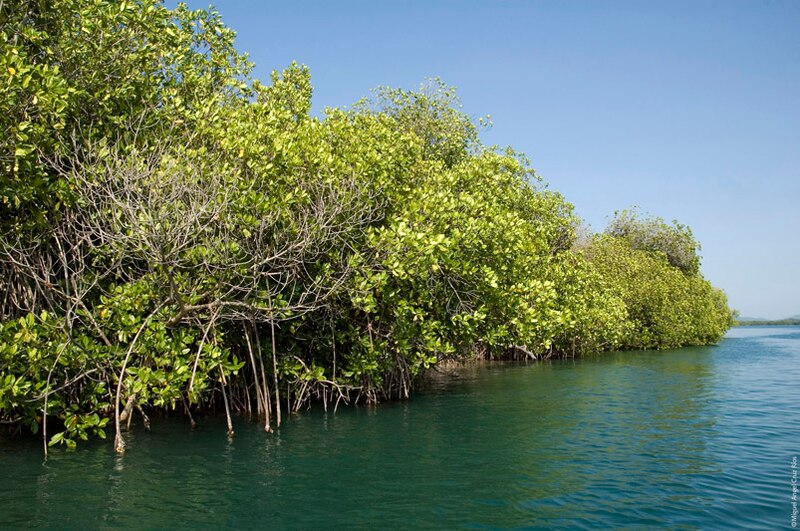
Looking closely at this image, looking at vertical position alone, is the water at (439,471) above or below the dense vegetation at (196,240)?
below

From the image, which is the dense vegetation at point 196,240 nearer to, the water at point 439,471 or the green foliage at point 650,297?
the water at point 439,471

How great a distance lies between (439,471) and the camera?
1134cm

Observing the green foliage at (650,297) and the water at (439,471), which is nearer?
the water at (439,471)

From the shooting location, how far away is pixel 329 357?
17891 mm

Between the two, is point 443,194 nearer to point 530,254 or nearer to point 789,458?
point 530,254

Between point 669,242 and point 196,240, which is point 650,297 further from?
point 196,240

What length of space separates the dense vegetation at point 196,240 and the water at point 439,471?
1160 millimetres

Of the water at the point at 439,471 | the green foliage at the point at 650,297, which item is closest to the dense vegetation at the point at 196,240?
the water at the point at 439,471

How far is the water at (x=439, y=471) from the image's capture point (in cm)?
902

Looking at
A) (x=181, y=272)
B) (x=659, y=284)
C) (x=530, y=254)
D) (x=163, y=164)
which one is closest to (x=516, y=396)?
(x=530, y=254)

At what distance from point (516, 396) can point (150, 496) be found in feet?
43.8

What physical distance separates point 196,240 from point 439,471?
6625mm

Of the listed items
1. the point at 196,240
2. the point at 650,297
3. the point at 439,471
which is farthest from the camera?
the point at 650,297

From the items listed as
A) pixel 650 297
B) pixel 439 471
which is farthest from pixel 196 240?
pixel 650 297
